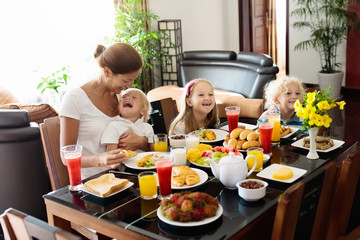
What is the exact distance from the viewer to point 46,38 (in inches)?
208

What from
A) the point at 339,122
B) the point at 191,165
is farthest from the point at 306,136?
the point at 339,122

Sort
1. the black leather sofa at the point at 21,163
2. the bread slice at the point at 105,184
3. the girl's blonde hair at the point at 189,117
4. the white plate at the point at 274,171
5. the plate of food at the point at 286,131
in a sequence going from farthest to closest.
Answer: the black leather sofa at the point at 21,163 → the girl's blonde hair at the point at 189,117 → the plate of food at the point at 286,131 → the white plate at the point at 274,171 → the bread slice at the point at 105,184

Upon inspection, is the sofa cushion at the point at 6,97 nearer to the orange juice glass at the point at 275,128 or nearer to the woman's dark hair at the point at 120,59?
the woman's dark hair at the point at 120,59

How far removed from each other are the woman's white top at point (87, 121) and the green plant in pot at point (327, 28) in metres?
4.85

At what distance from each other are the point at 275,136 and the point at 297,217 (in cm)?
95

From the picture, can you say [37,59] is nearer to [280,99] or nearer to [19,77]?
[19,77]

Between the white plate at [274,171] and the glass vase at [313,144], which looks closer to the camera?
the white plate at [274,171]

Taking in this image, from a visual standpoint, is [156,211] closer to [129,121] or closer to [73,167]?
[73,167]

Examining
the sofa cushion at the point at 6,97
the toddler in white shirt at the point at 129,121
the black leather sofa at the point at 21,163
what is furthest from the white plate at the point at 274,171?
the sofa cushion at the point at 6,97

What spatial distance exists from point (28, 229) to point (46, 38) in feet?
14.6

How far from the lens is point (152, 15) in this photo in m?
Result: 6.49

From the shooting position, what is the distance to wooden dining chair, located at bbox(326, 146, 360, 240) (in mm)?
1689

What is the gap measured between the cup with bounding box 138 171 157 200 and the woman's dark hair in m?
0.77

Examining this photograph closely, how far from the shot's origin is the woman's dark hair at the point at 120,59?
7.47ft
